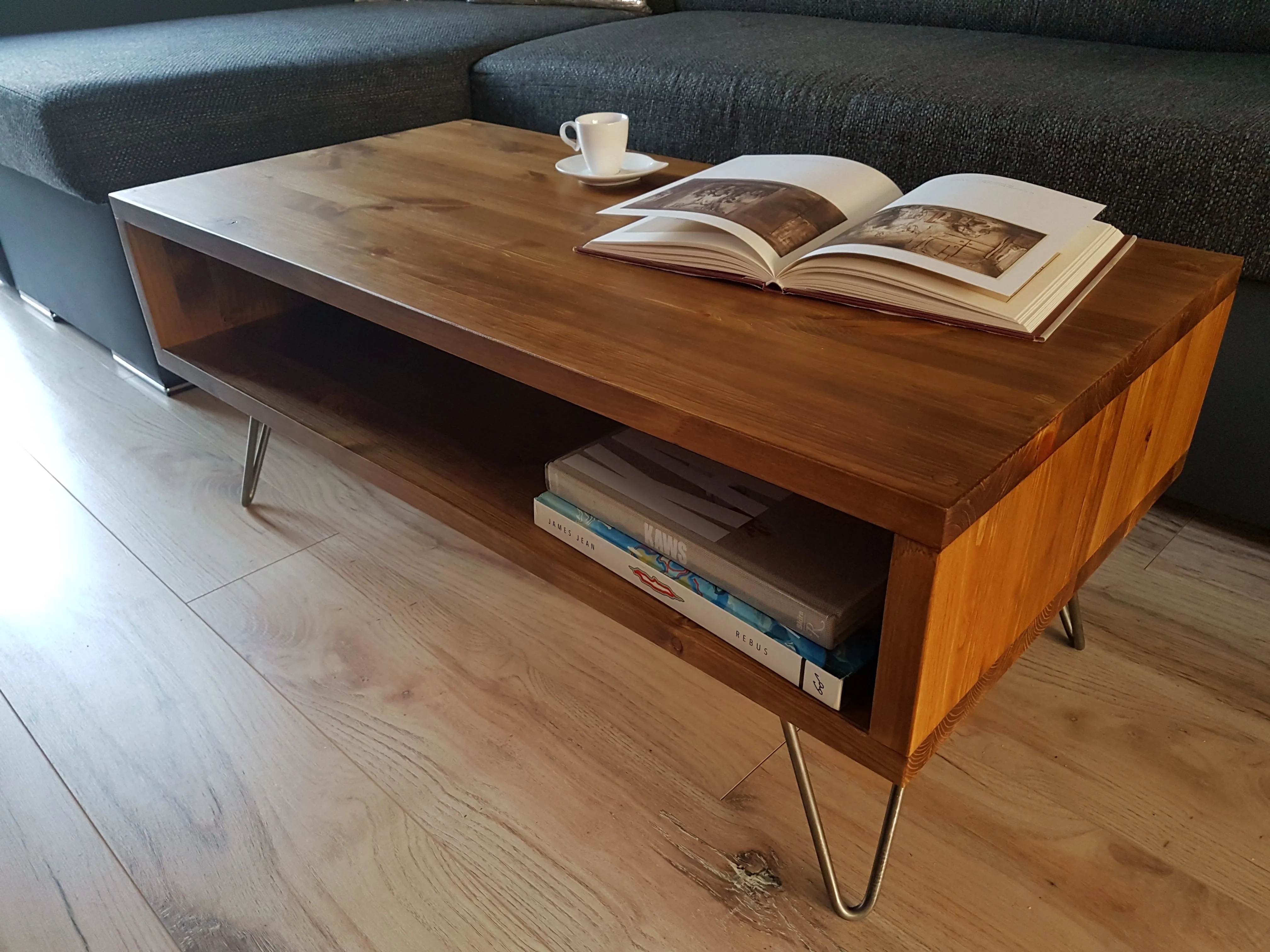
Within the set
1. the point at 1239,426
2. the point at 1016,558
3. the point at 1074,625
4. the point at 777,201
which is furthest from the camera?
the point at 1239,426

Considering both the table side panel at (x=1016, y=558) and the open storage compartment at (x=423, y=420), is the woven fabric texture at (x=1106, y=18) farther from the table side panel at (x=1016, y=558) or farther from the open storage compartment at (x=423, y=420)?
the open storage compartment at (x=423, y=420)

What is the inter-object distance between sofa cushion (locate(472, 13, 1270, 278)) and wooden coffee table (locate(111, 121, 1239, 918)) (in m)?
0.27

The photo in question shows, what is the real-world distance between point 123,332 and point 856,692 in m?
1.44

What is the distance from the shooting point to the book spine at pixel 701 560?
2.16 ft

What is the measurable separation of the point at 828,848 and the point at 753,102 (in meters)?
1.07

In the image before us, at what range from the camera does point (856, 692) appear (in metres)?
0.65

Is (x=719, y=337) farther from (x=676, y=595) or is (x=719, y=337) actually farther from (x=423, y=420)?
(x=423, y=420)

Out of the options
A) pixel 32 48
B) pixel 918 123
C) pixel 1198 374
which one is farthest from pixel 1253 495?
pixel 32 48

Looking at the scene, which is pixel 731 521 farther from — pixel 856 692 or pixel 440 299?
pixel 440 299

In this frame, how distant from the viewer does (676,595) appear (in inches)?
28.9

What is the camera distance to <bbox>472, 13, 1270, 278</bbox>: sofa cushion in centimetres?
106

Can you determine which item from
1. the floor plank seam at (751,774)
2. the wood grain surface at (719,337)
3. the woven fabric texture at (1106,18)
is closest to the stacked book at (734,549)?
the wood grain surface at (719,337)

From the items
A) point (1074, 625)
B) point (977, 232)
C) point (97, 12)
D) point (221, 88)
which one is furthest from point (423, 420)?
point (97, 12)

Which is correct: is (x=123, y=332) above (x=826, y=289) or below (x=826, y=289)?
below
